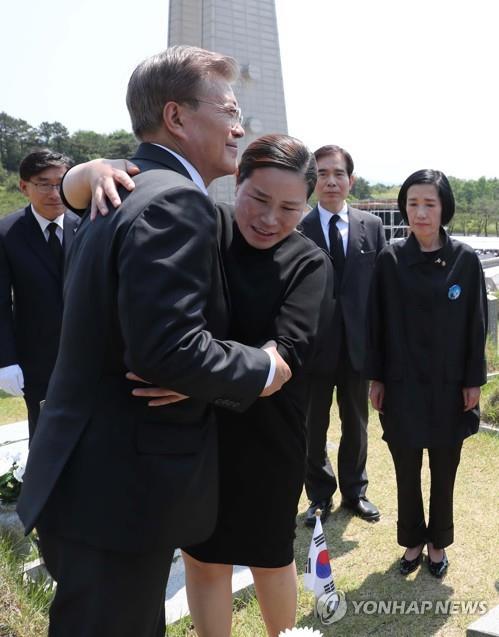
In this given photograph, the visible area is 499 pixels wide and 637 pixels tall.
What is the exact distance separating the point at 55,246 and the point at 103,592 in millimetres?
2641

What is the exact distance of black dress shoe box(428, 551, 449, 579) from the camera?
3283 mm

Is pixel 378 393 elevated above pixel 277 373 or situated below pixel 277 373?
below

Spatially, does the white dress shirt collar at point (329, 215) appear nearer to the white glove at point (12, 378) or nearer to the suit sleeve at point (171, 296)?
the white glove at point (12, 378)

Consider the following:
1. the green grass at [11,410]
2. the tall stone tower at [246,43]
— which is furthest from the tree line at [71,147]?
the green grass at [11,410]

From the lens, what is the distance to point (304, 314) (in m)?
1.95

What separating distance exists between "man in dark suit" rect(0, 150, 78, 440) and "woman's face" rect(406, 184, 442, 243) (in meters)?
1.91

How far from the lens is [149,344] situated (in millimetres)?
1391

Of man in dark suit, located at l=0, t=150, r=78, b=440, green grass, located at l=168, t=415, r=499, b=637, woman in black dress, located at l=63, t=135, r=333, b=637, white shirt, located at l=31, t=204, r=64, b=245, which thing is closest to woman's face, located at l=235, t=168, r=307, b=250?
woman in black dress, located at l=63, t=135, r=333, b=637

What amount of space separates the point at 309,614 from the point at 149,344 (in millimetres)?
2165

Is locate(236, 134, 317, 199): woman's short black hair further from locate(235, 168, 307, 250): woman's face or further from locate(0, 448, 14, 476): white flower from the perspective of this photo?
locate(0, 448, 14, 476): white flower

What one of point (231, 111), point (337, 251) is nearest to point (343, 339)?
point (337, 251)

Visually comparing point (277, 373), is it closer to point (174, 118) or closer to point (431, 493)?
point (174, 118)

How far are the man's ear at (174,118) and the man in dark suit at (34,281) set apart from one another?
6.94 ft

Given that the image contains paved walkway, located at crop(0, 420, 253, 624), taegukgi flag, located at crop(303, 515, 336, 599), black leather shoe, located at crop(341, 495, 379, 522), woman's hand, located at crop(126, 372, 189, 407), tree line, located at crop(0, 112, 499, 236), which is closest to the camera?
woman's hand, located at crop(126, 372, 189, 407)
